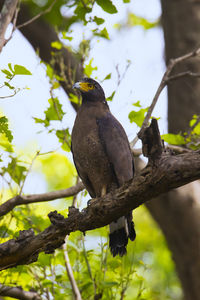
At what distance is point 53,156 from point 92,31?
3.55 meters

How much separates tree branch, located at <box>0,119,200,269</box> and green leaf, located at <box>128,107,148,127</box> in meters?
1.38

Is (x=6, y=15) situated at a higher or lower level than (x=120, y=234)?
higher

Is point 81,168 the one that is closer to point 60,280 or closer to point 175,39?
point 60,280

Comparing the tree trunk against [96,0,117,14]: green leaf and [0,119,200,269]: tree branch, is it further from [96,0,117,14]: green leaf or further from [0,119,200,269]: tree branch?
[0,119,200,269]: tree branch

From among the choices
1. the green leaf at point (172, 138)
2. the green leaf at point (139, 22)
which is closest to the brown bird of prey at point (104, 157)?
the green leaf at point (172, 138)

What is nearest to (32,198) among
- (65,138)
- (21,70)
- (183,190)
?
(65,138)

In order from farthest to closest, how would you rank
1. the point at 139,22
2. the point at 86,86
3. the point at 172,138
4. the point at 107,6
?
1. the point at 139,22
2. the point at 86,86
3. the point at 172,138
4. the point at 107,6

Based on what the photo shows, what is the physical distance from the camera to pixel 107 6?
164 inches

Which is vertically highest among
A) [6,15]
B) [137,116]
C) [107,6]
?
[6,15]

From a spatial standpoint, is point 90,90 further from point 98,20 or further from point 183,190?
point 183,190

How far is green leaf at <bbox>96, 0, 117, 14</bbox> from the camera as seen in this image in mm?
4152

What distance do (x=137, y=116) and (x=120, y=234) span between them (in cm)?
121

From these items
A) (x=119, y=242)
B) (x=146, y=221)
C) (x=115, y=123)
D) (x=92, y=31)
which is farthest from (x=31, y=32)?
(x=146, y=221)

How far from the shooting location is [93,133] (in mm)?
4680
